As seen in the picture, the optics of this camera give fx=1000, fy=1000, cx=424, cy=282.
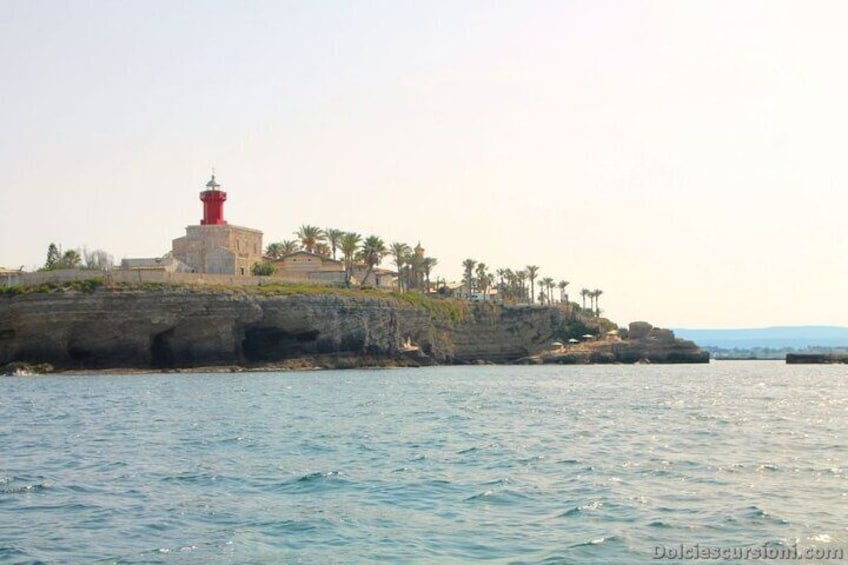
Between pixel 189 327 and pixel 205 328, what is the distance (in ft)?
4.63

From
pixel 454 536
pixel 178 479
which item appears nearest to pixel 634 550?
pixel 454 536

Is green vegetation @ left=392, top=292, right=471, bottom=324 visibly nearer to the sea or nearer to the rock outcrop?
the rock outcrop

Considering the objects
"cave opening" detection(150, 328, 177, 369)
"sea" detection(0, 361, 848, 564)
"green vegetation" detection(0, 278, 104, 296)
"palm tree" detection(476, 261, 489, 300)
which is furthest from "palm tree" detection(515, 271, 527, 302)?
"sea" detection(0, 361, 848, 564)

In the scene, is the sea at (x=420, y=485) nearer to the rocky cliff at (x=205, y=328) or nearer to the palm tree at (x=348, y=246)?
the rocky cliff at (x=205, y=328)

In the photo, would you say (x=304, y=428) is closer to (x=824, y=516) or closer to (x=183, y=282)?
(x=824, y=516)

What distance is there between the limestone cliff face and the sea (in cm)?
4141

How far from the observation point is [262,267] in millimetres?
114375

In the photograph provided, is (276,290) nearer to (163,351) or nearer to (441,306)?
(163,351)

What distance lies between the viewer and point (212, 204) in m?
116

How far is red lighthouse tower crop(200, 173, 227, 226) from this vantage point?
11564 centimetres

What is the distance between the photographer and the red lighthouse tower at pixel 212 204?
4553 inches

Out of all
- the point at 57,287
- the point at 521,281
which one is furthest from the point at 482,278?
the point at 57,287

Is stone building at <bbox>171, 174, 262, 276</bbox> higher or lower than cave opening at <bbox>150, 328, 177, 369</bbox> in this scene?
higher

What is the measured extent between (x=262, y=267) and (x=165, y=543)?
323 ft
